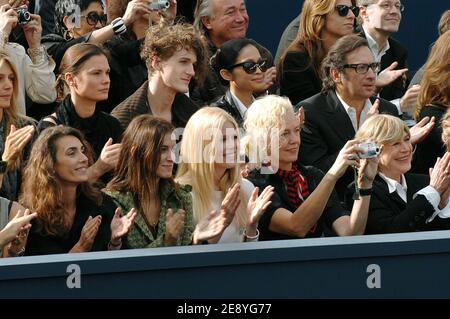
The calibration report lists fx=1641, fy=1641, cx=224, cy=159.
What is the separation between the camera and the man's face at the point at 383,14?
10.4 metres

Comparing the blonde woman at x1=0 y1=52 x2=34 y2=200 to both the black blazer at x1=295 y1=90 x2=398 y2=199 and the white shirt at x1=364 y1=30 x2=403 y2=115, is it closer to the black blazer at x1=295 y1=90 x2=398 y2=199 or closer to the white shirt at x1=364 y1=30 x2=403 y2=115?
the black blazer at x1=295 y1=90 x2=398 y2=199

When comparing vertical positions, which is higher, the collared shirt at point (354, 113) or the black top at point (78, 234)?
the collared shirt at point (354, 113)

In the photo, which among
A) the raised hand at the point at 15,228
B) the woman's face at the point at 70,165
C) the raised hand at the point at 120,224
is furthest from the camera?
the woman's face at the point at 70,165

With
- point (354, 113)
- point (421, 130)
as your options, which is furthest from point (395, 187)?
point (354, 113)

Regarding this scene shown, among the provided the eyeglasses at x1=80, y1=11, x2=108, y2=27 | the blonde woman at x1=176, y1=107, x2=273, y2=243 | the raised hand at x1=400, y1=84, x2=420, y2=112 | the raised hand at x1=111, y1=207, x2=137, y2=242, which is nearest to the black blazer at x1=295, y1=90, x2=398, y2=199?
the raised hand at x1=400, y1=84, x2=420, y2=112

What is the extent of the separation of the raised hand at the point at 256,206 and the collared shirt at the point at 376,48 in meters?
2.70

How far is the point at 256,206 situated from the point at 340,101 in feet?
5.31

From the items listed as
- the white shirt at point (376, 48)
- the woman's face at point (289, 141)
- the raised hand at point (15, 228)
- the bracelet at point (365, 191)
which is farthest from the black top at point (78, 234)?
the white shirt at point (376, 48)

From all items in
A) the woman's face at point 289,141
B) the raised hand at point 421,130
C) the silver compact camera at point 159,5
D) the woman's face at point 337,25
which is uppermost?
the silver compact camera at point 159,5

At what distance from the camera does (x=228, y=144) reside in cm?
816

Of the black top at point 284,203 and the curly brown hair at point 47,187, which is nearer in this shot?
the curly brown hair at point 47,187

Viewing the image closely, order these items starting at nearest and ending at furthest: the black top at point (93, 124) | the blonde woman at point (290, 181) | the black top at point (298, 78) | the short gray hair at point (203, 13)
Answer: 1. the blonde woman at point (290, 181)
2. the black top at point (93, 124)
3. the black top at point (298, 78)
4. the short gray hair at point (203, 13)

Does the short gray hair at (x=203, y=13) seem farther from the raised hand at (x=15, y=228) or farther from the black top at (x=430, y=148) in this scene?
the raised hand at (x=15, y=228)

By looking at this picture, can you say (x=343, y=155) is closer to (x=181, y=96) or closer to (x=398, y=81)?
(x=181, y=96)
